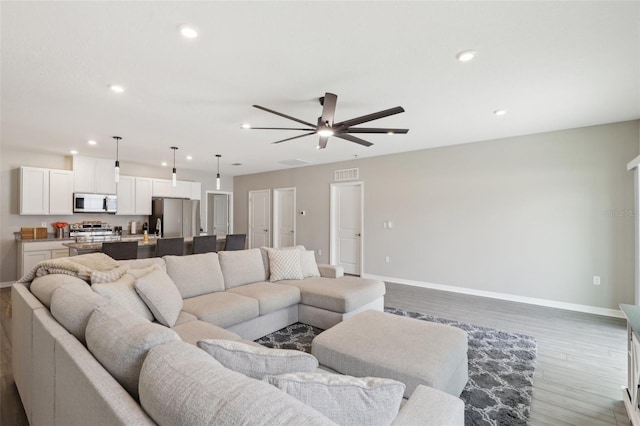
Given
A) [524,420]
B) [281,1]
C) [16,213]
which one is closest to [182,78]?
[281,1]

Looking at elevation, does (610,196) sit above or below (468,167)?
below

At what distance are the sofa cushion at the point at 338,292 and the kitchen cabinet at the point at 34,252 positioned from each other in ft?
14.9

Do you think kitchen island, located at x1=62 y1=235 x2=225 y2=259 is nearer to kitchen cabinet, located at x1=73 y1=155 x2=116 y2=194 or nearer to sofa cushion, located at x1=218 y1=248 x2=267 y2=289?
kitchen cabinet, located at x1=73 y1=155 x2=116 y2=194

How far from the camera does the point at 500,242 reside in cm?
475

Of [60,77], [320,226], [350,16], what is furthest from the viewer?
[320,226]

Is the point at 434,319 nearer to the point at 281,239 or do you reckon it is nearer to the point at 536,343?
the point at 536,343

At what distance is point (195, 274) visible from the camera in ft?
10.0

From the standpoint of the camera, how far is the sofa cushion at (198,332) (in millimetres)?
2028

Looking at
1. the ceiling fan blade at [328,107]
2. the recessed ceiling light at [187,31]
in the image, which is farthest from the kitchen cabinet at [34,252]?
the ceiling fan blade at [328,107]

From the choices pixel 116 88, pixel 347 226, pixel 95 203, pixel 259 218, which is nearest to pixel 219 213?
pixel 259 218

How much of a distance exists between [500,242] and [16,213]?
27.8ft

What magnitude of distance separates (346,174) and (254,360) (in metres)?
5.77

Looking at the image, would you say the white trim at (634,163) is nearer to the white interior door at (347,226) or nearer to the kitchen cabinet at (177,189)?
the white interior door at (347,226)

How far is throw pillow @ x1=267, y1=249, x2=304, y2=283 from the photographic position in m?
3.75
